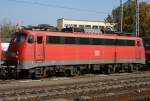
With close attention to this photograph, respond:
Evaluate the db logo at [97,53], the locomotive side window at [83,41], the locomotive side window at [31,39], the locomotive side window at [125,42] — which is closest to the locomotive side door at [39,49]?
the locomotive side window at [31,39]

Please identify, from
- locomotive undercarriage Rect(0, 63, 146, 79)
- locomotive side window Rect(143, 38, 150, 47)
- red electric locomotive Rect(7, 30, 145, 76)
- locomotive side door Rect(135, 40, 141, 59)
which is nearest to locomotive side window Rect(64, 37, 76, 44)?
red electric locomotive Rect(7, 30, 145, 76)

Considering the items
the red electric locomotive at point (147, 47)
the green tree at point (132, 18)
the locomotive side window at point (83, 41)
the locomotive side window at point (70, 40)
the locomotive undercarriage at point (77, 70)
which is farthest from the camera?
the green tree at point (132, 18)

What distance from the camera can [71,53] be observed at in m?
28.2

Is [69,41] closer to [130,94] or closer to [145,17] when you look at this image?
[130,94]

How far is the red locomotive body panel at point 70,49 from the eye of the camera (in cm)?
2528

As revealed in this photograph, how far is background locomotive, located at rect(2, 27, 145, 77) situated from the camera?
25.3m

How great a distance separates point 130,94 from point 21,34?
34.1ft

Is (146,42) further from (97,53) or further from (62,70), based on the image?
(62,70)

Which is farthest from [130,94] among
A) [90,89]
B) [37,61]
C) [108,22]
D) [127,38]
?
[108,22]

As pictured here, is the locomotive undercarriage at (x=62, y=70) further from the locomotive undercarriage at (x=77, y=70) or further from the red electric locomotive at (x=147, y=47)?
the red electric locomotive at (x=147, y=47)

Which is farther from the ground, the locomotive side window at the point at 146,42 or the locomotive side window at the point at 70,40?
the locomotive side window at the point at 70,40

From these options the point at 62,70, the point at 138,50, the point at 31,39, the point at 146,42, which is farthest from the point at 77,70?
the point at 146,42

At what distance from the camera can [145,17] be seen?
7144 centimetres

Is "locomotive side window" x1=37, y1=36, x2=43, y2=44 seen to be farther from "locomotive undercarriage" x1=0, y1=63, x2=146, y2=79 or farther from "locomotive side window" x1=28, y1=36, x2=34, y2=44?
"locomotive undercarriage" x1=0, y1=63, x2=146, y2=79
